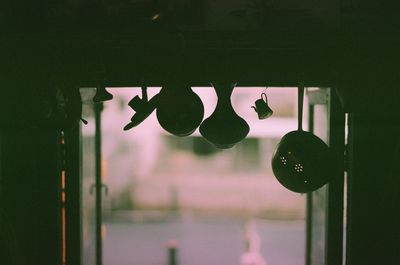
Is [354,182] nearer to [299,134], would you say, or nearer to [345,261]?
[345,261]

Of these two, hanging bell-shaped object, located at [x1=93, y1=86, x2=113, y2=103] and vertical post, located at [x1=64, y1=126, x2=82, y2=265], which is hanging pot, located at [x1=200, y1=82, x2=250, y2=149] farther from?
vertical post, located at [x1=64, y1=126, x2=82, y2=265]

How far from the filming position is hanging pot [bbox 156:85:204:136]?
1735 mm

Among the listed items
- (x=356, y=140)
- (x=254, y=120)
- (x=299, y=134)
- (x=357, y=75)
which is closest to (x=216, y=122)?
(x=299, y=134)

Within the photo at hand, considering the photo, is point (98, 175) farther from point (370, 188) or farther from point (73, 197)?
point (370, 188)

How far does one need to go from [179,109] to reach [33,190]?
1166 mm

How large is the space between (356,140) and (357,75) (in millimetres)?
726

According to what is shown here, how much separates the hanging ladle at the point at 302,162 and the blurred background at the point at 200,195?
4982 mm

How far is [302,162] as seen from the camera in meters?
1.69

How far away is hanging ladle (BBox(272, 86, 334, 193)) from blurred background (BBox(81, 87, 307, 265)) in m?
4.98

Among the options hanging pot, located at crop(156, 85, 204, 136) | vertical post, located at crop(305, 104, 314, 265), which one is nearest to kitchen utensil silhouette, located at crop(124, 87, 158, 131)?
hanging pot, located at crop(156, 85, 204, 136)

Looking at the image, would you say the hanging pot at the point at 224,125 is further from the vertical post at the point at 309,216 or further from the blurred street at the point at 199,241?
the blurred street at the point at 199,241

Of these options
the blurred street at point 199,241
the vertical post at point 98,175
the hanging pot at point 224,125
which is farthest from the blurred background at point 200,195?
the hanging pot at point 224,125

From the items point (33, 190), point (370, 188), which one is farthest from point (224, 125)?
point (33, 190)

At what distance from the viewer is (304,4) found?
2131 millimetres
